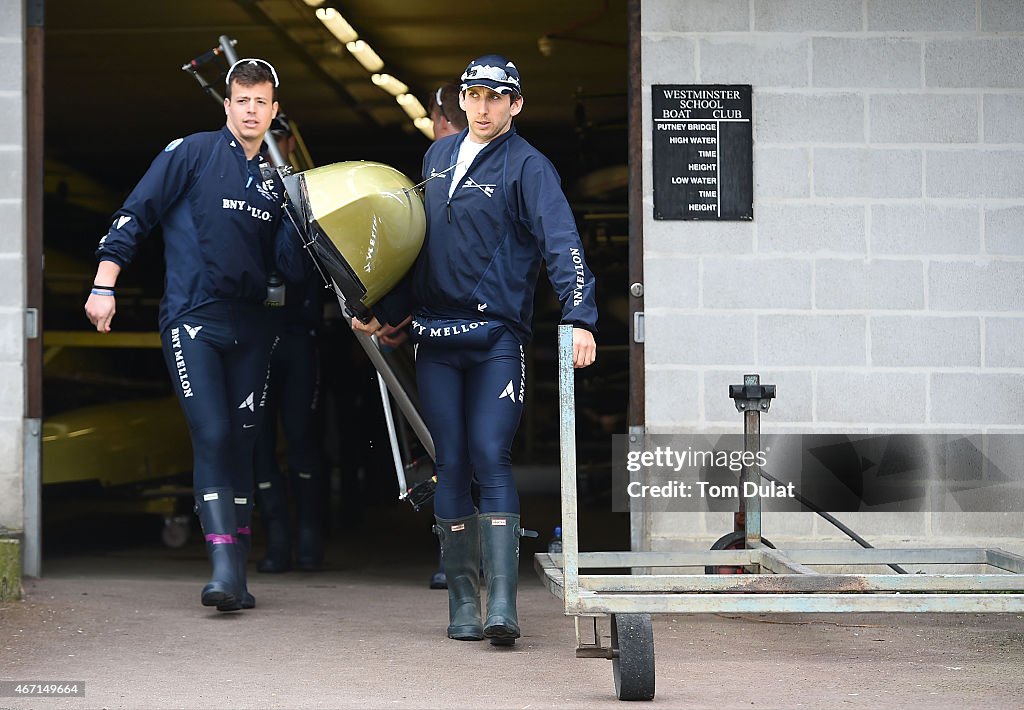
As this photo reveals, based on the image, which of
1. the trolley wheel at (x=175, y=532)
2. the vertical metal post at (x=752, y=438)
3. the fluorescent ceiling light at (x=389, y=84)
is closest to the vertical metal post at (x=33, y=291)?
the trolley wheel at (x=175, y=532)

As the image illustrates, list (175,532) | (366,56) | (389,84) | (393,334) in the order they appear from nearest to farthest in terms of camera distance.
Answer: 1. (393,334)
2. (175,532)
3. (366,56)
4. (389,84)

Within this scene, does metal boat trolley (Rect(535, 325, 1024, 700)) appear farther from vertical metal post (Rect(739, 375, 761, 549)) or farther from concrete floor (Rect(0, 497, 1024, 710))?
vertical metal post (Rect(739, 375, 761, 549))

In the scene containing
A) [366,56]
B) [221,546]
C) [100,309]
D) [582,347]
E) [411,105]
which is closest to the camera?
[582,347]

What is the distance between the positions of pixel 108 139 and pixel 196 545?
7506 millimetres

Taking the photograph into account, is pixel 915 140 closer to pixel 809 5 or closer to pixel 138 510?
pixel 809 5

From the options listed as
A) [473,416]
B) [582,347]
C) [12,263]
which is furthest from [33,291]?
[582,347]

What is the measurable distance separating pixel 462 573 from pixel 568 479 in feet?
3.65

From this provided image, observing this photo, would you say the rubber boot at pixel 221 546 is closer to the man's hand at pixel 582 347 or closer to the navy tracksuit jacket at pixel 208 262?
the navy tracksuit jacket at pixel 208 262

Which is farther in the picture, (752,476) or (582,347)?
(752,476)

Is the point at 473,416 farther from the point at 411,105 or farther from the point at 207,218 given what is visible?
the point at 411,105

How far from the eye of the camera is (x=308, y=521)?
6984 mm

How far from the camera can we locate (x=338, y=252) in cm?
470

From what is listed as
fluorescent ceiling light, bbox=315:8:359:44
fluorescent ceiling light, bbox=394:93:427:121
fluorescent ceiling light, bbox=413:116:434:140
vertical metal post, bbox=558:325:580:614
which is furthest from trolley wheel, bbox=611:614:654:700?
fluorescent ceiling light, bbox=413:116:434:140

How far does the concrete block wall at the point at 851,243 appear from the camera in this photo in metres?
5.79
